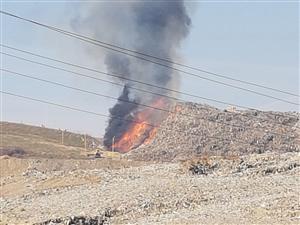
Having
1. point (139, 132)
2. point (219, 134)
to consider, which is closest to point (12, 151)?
point (139, 132)

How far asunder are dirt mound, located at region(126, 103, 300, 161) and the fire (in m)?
2.21

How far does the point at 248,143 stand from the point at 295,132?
171 inches

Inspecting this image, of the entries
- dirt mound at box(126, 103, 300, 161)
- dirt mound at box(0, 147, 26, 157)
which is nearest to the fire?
dirt mound at box(126, 103, 300, 161)

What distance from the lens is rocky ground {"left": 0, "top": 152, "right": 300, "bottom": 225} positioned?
19.3 meters

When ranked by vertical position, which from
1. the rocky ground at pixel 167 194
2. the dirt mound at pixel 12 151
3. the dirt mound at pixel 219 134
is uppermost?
the dirt mound at pixel 219 134

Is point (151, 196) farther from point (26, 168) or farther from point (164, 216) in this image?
point (26, 168)

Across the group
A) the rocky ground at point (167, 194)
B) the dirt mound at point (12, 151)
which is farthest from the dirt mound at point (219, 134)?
the rocky ground at point (167, 194)

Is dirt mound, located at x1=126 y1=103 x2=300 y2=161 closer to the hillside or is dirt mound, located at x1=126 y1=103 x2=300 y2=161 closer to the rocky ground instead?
the hillside

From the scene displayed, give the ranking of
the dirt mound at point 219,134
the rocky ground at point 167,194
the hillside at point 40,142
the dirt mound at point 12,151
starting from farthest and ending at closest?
the hillside at point 40,142 < the dirt mound at point 12,151 < the dirt mound at point 219,134 < the rocky ground at point 167,194

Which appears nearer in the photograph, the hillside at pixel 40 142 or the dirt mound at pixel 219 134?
the dirt mound at pixel 219 134

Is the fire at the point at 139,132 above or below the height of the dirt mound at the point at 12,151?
above

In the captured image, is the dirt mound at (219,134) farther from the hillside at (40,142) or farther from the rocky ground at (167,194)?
the rocky ground at (167,194)

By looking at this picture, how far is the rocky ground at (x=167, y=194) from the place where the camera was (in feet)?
63.3

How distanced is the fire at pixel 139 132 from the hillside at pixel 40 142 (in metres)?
4.34
